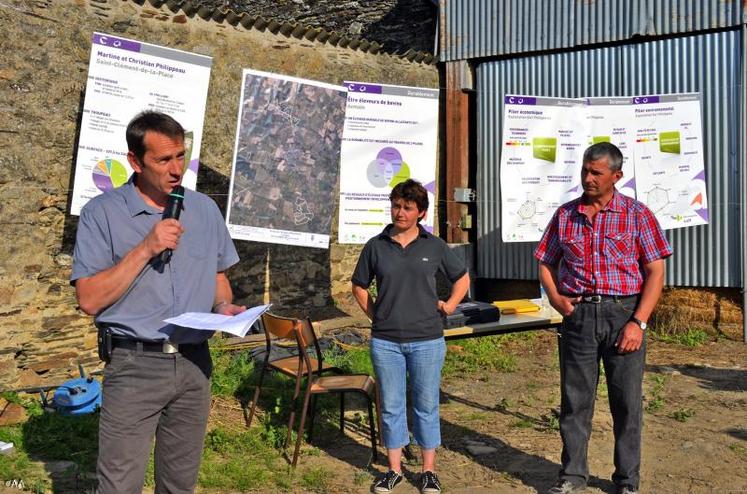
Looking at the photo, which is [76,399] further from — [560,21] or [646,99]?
[560,21]

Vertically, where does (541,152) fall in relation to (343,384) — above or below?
above

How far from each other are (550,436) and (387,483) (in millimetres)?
1528

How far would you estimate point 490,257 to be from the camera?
32.1 feet

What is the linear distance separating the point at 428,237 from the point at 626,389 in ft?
4.48

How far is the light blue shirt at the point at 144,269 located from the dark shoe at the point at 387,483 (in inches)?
80.5

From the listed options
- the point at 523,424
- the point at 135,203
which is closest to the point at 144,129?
the point at 135,203

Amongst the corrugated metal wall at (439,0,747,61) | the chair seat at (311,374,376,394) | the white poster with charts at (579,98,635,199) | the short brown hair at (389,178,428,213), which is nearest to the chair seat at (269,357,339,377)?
the chair seat at (311,374,376,394)

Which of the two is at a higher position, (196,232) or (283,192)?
(283,192)

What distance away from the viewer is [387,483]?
175 inches

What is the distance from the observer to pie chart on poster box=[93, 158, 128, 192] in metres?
6.14

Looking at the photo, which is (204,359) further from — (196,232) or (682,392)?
(682,392)

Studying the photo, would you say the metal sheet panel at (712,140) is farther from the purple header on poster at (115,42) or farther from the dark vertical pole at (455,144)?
the purple header on poster at (115,42)

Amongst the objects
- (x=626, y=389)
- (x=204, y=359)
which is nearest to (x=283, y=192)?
(x=626, y=389)

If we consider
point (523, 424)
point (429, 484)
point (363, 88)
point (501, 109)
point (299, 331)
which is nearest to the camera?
point (429, 484)
